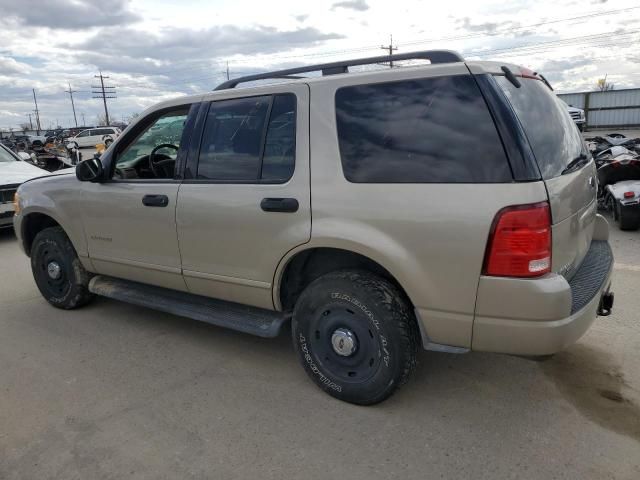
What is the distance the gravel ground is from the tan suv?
36 cm

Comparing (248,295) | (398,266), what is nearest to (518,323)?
(398,266)

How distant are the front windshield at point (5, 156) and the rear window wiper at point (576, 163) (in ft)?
31.5

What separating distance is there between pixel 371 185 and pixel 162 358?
216 centimetres

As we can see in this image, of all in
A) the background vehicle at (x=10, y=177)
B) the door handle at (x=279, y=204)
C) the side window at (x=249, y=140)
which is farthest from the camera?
the background vehicle at (x=10, y=177)

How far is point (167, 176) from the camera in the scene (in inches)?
180

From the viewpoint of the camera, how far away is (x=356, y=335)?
3.06 m

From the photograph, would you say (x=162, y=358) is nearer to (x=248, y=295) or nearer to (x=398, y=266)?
(x=248, y=295)

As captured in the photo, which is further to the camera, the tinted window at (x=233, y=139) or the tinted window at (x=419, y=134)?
the tinted window at (x=233, y=139)

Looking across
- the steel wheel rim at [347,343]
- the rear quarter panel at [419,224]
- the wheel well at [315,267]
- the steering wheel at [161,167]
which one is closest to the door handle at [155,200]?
the steering wheel at [161,167]

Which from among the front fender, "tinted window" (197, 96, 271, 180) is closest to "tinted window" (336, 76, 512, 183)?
"tinted window" (197, 96, 271, 180)

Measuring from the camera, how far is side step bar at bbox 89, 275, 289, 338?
349 centimetres

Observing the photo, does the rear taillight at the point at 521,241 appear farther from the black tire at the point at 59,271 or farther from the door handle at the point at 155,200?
the black tire at the point at 59,271

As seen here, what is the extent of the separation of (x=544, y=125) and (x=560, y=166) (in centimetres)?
25

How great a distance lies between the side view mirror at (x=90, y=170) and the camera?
4.18 m
